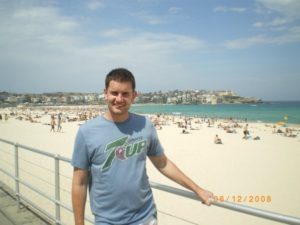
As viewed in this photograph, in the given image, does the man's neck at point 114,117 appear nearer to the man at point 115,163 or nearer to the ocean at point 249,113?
the man at point 115,163

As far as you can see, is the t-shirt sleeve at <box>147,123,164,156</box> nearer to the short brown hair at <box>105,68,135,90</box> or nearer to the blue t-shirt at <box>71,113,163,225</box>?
the blue t-shirt at <box>71,113,163,225</box>

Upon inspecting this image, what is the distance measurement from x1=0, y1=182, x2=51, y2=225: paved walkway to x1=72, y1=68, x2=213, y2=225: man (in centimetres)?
248

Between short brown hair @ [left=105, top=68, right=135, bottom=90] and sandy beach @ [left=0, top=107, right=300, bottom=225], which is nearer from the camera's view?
short brown hair @ [left=105, top=68, right=135, bottom=90]

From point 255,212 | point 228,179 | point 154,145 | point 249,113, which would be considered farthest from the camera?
point 249,113

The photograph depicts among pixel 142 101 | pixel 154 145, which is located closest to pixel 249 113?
pixel 154 145

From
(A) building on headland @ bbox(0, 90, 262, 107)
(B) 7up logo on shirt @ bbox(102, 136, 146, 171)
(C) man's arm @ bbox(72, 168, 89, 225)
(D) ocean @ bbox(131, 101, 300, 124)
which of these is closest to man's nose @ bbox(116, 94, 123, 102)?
(B) 7up logo on shirt @ bbox(102, 136, 146, 171)

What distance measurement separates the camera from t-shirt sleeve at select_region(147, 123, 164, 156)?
212 cm

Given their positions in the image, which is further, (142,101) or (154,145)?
(142,101)

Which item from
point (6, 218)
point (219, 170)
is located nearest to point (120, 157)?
point (6, 218)

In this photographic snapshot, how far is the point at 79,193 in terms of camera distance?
1.98 m

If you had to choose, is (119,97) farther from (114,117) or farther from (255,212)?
(255,212)

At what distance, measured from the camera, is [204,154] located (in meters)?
15.9

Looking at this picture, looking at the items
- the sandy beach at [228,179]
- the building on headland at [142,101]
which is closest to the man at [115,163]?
the sandy beach at [228,179]

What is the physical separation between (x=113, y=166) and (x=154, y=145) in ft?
1.20
